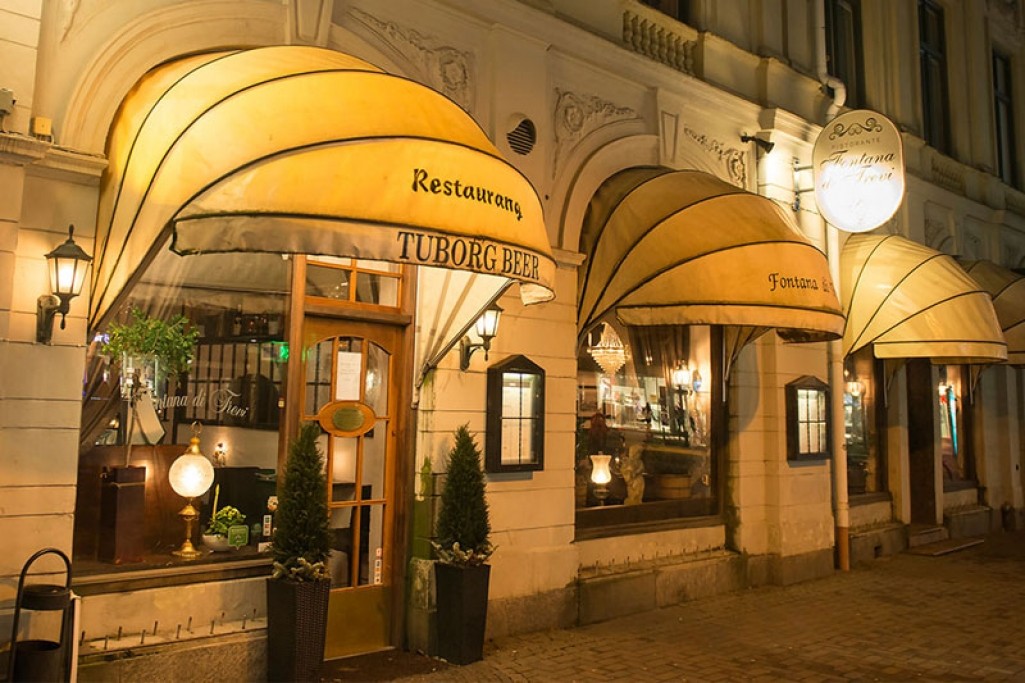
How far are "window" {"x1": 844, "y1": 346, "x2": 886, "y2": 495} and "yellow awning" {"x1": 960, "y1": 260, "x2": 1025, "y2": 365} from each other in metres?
2.14

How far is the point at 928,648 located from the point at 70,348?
7540mm

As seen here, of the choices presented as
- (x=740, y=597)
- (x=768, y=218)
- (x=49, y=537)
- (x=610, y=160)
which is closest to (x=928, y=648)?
(x=740, y=597)

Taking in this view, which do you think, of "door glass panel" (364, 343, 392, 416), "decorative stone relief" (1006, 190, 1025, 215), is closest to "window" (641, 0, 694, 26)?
"door glass panel" (364, 343, 392, 416)

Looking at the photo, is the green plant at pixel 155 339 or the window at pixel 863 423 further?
the window at pixel 863 423

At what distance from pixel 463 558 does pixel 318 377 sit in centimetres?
190

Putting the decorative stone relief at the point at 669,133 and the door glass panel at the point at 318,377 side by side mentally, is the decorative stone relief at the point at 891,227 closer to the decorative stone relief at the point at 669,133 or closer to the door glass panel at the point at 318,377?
the decorative stone relief at the point at 669,133

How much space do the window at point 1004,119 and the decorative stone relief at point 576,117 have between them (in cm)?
1216

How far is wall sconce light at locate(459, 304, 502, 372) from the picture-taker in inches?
292

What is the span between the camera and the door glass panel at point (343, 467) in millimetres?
7062

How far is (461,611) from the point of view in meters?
6.80

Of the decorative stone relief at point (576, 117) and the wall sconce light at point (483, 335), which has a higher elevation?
the decorative stone relief at point (576, 117)

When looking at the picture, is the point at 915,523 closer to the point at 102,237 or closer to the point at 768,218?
the point at 768,218

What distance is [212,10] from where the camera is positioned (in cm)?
630

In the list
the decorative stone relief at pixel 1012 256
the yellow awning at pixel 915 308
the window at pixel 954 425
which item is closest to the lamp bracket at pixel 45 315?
the yellow awning at pixel 915 308
